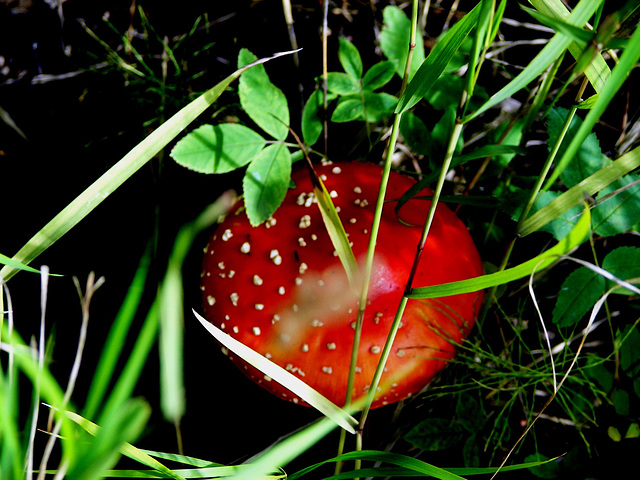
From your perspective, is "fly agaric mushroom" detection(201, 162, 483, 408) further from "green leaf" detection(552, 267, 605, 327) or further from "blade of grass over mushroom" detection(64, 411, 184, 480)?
"blade of grass over mushroom" detection(64, 411, 184, 480)

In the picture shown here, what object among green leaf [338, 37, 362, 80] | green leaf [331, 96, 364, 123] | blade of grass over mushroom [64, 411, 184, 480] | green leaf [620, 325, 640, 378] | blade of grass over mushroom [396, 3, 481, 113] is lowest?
green leaf [620, 325, 640, 378]

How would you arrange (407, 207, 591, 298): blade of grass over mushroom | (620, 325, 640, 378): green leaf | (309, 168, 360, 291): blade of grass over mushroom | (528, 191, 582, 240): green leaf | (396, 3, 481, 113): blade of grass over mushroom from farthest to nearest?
(620, 325, 640, 378): green leaf, (528, 191, 582, 240): green leaf, (309, 168, 360, 291): blade of grass over mushroom, (396, 3, 481, 113): blade of grass over mushroom, (407, 207, 591, 298): blade of grass over mushroom

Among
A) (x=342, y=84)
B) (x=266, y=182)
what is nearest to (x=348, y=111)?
(x=342, y=84)

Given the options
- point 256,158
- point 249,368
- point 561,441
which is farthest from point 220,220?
point 561,441

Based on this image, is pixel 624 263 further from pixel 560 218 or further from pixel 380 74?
pixel 380 74

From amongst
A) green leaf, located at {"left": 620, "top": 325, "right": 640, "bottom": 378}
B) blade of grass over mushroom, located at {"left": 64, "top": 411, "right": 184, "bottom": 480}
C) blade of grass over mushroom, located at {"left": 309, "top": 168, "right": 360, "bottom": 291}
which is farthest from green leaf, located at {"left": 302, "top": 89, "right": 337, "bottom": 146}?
green leaf, located at {"left": 620, "top": 325, "right": 640, "bottom": 378}

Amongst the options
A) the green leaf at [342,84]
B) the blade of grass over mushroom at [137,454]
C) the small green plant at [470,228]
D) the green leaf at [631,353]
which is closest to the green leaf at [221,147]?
the small green plant at [470,228]

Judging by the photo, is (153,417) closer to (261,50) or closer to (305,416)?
(305,416)
